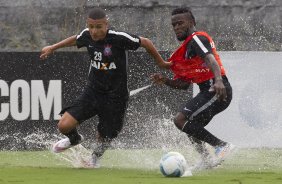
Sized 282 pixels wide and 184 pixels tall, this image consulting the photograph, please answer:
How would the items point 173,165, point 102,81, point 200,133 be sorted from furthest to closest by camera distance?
point 102,81 < point 200,133 < point 173,165

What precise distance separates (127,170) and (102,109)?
3.13ft

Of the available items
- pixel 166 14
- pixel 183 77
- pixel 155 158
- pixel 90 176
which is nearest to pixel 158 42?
pixel 166 14

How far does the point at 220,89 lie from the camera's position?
33.4 feet

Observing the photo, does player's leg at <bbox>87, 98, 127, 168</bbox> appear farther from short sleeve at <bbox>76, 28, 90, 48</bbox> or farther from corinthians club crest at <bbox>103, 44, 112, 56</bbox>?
short sleeve at <bbox>76, 28, 90, 48</bbox>

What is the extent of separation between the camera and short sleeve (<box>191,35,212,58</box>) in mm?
10500

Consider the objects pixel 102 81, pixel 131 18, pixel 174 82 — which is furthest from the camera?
pixel 131 18

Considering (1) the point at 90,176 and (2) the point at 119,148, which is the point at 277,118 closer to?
(2) the point at 119,148

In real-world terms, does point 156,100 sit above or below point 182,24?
below

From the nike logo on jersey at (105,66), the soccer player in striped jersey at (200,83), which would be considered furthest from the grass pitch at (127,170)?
the nike logo on jersey at (105,66)

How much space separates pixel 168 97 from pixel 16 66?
2366 millimetres

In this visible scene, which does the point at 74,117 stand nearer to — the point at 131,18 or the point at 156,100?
the point at 156,100

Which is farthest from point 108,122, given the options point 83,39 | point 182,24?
point 182,24

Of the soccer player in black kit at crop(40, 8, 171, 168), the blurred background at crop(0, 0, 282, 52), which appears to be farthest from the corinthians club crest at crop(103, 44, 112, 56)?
the blurred background at crop(0, 0, 282, 52)

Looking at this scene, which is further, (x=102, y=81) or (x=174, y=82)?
(x=174, y=82)
